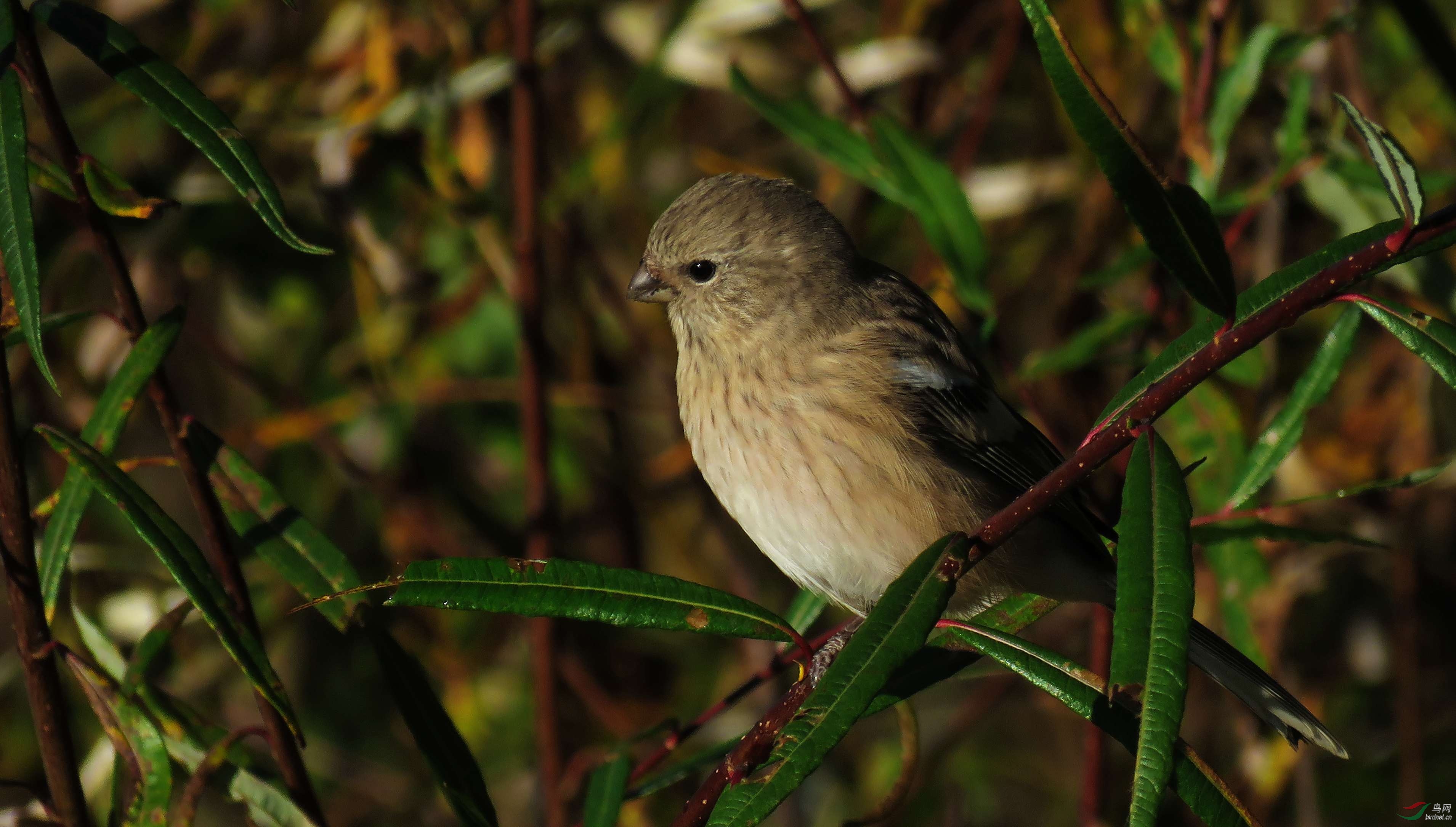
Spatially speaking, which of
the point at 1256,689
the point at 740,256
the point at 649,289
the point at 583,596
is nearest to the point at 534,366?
the point at 649,289

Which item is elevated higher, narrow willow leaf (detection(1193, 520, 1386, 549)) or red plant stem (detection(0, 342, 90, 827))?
red plant stem (detection(0, 342, 90, 827))

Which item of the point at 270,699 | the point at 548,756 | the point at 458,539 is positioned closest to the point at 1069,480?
the point at 270,699

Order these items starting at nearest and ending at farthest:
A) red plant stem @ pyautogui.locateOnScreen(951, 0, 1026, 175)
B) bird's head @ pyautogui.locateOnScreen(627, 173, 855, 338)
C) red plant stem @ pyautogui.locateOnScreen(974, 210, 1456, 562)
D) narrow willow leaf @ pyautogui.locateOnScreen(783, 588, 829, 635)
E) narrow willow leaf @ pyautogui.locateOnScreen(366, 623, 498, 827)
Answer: red plant stem @ pyautogui.locateOnScreen(974, 210, 1456, 562)
narrow willow leaf @ pyautogui.locateOnScreen(366, 623, 498, 827)
narrow willow leaf @ pyautogui.locateOnScreen(783, 588, 829, 635)
bird's head @ pyautogui.locateOnScreen(627, 173, 855, 338)
red plant stem @ pyautogui.locateOnScreen(951, 0, 1026, 175)

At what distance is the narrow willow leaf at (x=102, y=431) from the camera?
1900 mm

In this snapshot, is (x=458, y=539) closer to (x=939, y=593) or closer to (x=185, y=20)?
(x=185, y=20)

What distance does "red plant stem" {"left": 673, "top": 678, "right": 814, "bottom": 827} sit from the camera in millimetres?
1770

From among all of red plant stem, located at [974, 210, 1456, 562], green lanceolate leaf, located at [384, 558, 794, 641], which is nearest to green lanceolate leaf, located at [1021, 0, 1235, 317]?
red plant stem, located at [974, 210, 1456, 562]

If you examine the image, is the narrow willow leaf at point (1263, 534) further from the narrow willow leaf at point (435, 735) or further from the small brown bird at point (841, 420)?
the narrow willow leaf at point (435, 735)

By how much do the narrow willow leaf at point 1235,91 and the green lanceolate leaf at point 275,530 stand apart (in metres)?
2.04

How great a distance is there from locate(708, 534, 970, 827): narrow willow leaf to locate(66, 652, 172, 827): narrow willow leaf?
1.00 meters

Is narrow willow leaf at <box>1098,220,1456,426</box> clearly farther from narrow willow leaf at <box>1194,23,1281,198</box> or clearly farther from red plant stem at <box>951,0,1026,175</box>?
red plant stem at <box>951,0,1026,175</box>

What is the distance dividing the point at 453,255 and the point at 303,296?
1.84 feet

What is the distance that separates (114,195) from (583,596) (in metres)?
0.88

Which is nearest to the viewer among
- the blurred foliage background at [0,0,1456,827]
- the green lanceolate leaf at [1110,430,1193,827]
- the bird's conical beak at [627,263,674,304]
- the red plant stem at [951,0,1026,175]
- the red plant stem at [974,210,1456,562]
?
the green lanceolate leaf at [1110,430,1193,827]
